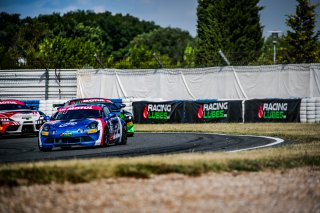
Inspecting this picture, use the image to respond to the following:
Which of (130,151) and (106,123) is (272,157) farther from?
(106,123)

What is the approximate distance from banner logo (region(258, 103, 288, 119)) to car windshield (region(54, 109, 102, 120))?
11.4 meters

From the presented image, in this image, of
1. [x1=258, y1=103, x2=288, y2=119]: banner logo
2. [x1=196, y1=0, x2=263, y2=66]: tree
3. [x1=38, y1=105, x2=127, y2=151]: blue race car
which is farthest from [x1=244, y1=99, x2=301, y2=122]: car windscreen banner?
[x1=196, y1=0, x2=263, y2=66]: tree

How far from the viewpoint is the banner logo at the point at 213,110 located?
2594 cm

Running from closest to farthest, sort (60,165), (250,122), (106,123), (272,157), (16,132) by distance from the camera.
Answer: (60,165), (272,157), (106,123), (16,132), (250,122)

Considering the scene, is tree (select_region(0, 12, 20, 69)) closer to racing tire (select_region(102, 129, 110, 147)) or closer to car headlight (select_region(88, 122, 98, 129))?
racing tire (select_region(102, 129, 110, 147))

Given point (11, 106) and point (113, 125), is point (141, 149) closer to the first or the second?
point (113, 125)

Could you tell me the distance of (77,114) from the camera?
15258 mm

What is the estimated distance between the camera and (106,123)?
14.8 m

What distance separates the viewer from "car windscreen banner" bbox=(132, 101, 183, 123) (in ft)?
87.1

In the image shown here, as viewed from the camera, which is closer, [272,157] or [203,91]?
[272,157]

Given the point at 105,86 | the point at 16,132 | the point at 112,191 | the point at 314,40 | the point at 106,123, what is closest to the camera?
the point at 112,191

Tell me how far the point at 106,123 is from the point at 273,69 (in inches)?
579

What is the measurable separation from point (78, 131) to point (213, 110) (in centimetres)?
1241

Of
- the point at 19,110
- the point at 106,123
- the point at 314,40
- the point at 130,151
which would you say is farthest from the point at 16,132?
the point at 314,40
